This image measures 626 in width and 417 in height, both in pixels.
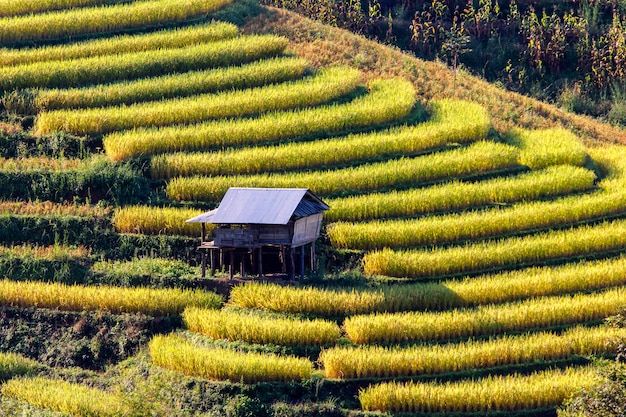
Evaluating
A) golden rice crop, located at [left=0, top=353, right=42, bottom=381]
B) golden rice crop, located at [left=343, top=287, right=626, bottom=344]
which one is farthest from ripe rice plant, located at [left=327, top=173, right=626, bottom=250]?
golden rice crop, located at [left=0, top=353, right=42, bottom=381]

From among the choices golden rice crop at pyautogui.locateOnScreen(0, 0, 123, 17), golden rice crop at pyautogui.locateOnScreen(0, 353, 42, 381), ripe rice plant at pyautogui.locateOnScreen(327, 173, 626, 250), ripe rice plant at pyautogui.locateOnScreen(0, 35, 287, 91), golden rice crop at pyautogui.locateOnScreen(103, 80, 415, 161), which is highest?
golden rice crop at pyautogui.locateOnScreen(0, 0, 123, 17)

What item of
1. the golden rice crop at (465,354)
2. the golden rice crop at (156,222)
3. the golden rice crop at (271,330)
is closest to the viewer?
the golden rice crop at (465,354)

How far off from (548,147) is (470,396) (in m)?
11.7

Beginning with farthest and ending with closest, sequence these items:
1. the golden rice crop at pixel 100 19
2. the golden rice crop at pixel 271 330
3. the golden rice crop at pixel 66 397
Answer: the golden rice crop at pixel 100 19 < the golden rice crop at pixel 271 330 < the golden rice crop at pixel 66 397

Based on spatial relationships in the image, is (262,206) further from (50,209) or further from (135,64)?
(135,64)

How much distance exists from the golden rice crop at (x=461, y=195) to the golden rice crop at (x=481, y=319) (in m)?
4.43

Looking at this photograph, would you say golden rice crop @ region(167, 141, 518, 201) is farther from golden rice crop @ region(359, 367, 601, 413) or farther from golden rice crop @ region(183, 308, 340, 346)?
golden rice crop @ region(359, 367, 601, 413)

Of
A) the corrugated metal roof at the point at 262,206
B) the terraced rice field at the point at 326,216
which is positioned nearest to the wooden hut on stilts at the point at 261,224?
the corrugated metal roof at the point at 262,206

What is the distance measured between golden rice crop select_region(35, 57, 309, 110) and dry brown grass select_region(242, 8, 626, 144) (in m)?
1.61

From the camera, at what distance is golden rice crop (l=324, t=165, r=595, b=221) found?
34.1 meters

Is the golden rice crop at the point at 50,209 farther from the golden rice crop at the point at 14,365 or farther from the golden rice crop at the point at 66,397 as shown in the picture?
the golden rice crop at the point at 66,397

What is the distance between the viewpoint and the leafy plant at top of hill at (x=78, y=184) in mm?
35250

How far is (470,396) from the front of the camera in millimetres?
27453

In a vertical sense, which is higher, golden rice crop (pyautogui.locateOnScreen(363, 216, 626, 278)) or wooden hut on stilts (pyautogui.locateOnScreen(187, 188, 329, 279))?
wooden hut on stilts (pyautogui.locateOnScreen(187, 188, 329, 279))
